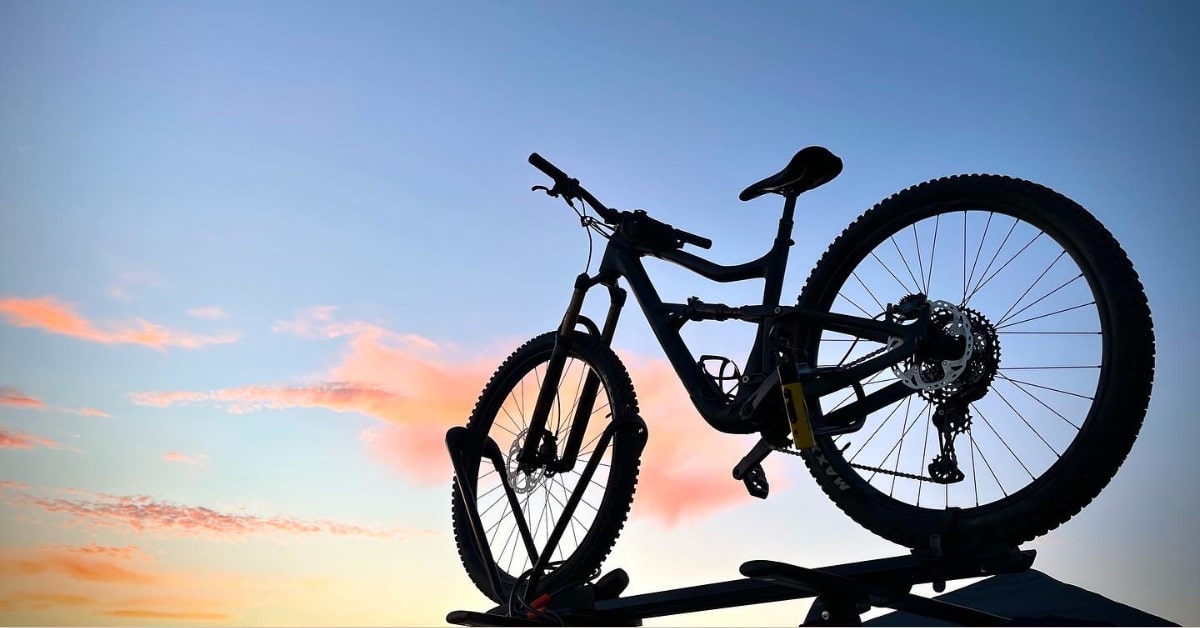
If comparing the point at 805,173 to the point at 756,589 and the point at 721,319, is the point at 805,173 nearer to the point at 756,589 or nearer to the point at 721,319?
the point at 721,319

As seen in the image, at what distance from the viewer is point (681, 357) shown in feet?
12.5

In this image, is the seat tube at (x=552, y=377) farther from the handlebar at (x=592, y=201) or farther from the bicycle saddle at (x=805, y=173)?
the bicycle saddle at (x=805, y=173)

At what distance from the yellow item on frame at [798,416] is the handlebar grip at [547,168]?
1830mm

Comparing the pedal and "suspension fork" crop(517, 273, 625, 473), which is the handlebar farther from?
the pedal

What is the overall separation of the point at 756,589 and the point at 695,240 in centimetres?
175

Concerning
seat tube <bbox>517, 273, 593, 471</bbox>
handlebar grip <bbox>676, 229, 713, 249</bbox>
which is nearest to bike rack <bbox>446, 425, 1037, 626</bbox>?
seat tube <bbox>517, 273, 593, 471</bbox>

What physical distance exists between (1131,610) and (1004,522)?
2.55m

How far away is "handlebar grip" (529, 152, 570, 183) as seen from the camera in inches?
177

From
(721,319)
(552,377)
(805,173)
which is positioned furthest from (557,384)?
(805,173)

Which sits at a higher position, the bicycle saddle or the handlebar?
the handlebar

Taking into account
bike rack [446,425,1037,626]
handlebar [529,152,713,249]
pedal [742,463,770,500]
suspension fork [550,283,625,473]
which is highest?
handlebar [529,152,713,249]

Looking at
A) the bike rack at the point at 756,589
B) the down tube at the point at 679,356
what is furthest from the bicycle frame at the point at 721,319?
the bike rack at the point at 756,589

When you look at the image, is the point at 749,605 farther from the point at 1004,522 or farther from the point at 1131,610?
the point at 1131,610

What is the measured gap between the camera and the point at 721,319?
12.2ft
